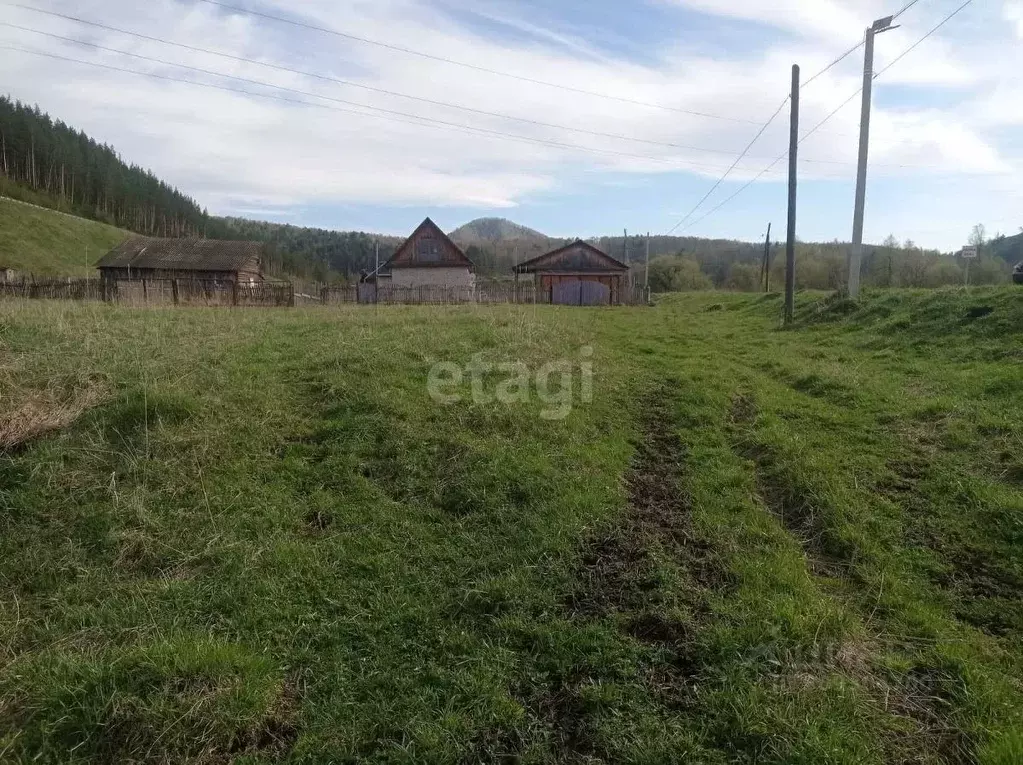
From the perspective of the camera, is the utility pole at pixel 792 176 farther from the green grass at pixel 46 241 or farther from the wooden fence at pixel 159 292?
the green grass at pixel 46 241

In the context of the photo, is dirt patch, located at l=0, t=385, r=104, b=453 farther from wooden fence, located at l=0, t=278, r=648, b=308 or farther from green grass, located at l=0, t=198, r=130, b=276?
green grass, located at l=0, t=198, r=130, b=276

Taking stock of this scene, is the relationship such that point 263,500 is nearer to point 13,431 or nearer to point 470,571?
point 470,571

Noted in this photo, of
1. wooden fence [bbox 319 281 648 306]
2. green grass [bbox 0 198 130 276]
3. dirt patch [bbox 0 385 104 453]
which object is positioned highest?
green grass [bbox 0 198 130 276]

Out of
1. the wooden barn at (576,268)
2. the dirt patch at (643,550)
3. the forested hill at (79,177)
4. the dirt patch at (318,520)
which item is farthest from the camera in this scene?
the forested hill at (79,177)

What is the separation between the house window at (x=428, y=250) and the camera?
130 feet

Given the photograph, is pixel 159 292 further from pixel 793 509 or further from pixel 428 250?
pixel 793 509

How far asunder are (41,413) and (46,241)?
6548 centimetres

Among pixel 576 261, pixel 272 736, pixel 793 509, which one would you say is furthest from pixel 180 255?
pixel 272 736

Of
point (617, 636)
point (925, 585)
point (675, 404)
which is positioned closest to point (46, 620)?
point (617, 636)

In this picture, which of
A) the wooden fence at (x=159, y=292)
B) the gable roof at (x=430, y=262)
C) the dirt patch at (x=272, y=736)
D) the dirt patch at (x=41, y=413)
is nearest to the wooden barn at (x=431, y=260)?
the gable roof at (x=430, y=262)

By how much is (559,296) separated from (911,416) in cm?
3032

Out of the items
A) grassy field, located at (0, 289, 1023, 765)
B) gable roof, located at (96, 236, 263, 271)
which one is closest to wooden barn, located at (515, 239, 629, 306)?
gable roof, located at (96, 236, 263, 271)

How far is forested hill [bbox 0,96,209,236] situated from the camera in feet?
228

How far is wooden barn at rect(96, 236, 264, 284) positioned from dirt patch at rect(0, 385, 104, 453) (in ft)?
111
